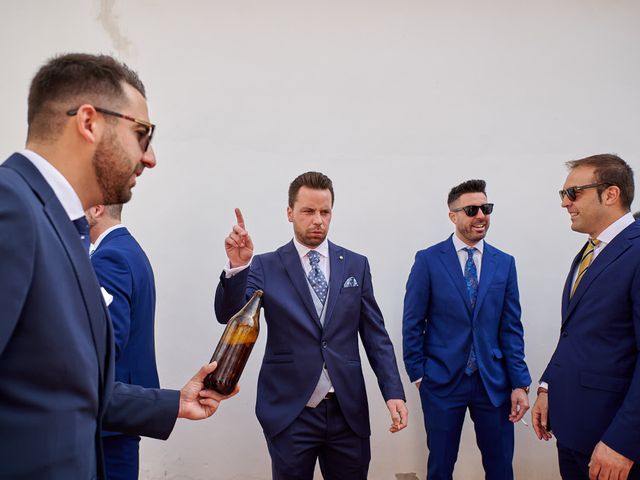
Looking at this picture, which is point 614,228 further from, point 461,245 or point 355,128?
point 355,128

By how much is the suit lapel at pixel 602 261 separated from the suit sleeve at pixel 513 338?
777mm

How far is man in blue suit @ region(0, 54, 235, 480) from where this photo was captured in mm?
898

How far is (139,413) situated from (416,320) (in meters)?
1.86

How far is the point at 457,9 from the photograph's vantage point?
3580mm

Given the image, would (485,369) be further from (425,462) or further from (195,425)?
(195,425)

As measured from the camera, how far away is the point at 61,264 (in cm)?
97

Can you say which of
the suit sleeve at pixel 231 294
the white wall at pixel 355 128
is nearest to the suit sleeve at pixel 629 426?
the suit sleeve at pixel 231 294

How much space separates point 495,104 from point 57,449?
3409 millimetres

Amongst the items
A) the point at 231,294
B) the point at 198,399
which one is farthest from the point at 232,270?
the point at 198,399

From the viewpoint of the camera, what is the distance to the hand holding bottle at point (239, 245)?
2.06 meters

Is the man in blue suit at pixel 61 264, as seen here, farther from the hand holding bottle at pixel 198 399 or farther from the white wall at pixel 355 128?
the white wall at pixel 355 128

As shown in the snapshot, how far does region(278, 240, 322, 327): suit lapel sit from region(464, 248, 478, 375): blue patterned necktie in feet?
3.16

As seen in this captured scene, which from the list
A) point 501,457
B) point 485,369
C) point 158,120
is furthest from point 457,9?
point 501,457

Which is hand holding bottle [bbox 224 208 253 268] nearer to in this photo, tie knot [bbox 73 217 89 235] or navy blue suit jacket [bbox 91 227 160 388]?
navy blue suit jacket [bbox 91 227 160 388]
